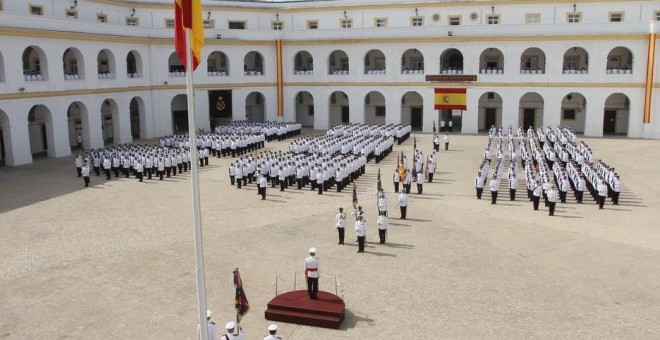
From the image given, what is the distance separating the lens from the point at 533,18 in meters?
46.2

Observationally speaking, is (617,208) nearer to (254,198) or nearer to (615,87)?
(254,198)

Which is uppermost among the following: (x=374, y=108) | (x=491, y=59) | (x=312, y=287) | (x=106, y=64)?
(x=491, y=59)

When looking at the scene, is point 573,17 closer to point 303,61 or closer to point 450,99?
point 450,99

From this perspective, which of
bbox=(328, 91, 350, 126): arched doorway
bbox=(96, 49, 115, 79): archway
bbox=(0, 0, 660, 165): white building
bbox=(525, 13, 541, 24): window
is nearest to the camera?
bbox=(0, 0, 660, 165): white building

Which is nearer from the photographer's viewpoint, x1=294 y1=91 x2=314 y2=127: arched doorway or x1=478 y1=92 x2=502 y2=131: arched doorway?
x1=478 y1=92 x2=502 y2=131: arched doorway

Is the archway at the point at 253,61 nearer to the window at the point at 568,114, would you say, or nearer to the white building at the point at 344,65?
the white building at the point at 344,65

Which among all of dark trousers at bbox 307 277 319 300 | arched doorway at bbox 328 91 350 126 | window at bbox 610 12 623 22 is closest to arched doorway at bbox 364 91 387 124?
arched doorway at bbox 328 91 350 126

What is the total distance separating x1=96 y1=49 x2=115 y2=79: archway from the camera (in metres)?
40.6

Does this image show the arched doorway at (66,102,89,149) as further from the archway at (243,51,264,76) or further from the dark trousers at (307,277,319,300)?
the dark trousers at (307,277,319,300)

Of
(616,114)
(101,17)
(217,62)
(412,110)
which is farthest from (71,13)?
(616,114)

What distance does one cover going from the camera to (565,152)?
100 feet

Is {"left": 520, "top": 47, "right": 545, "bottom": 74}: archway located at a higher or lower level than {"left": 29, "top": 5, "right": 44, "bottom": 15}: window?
lower

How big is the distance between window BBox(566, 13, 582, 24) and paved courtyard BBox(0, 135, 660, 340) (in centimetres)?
2463

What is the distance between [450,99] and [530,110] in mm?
7294
